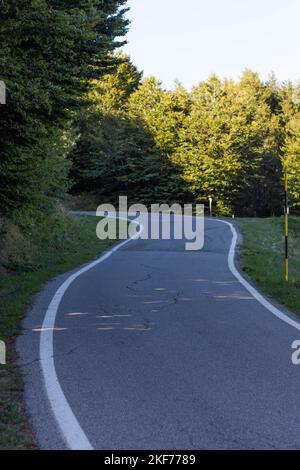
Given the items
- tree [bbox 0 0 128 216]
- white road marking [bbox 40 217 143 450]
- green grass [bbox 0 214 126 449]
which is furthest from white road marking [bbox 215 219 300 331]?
tree [bbox 0 0 128 216]

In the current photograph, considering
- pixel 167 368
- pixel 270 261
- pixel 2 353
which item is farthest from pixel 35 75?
pixel 270 261

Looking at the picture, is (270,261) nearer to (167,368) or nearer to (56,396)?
(167,368)

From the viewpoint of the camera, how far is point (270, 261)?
15.9 m

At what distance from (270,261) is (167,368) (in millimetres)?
10461

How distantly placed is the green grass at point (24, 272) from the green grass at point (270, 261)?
4.50 metres

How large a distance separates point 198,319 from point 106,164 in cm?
4402

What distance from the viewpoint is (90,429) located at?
437 cm

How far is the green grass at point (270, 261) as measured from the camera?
10.5 meters

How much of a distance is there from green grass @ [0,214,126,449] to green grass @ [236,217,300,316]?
14.8ft

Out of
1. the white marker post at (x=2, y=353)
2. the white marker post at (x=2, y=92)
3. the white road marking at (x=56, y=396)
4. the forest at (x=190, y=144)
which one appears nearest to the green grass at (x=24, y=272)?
the white marker post at (x=2, y=353)

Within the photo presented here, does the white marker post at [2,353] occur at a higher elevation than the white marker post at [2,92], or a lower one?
lower

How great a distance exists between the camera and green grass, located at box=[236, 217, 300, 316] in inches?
413

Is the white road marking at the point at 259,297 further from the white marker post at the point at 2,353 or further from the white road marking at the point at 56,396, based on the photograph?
the white marker post at the point at 2,353

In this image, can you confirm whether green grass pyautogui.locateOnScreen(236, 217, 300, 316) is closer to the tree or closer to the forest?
the tree
